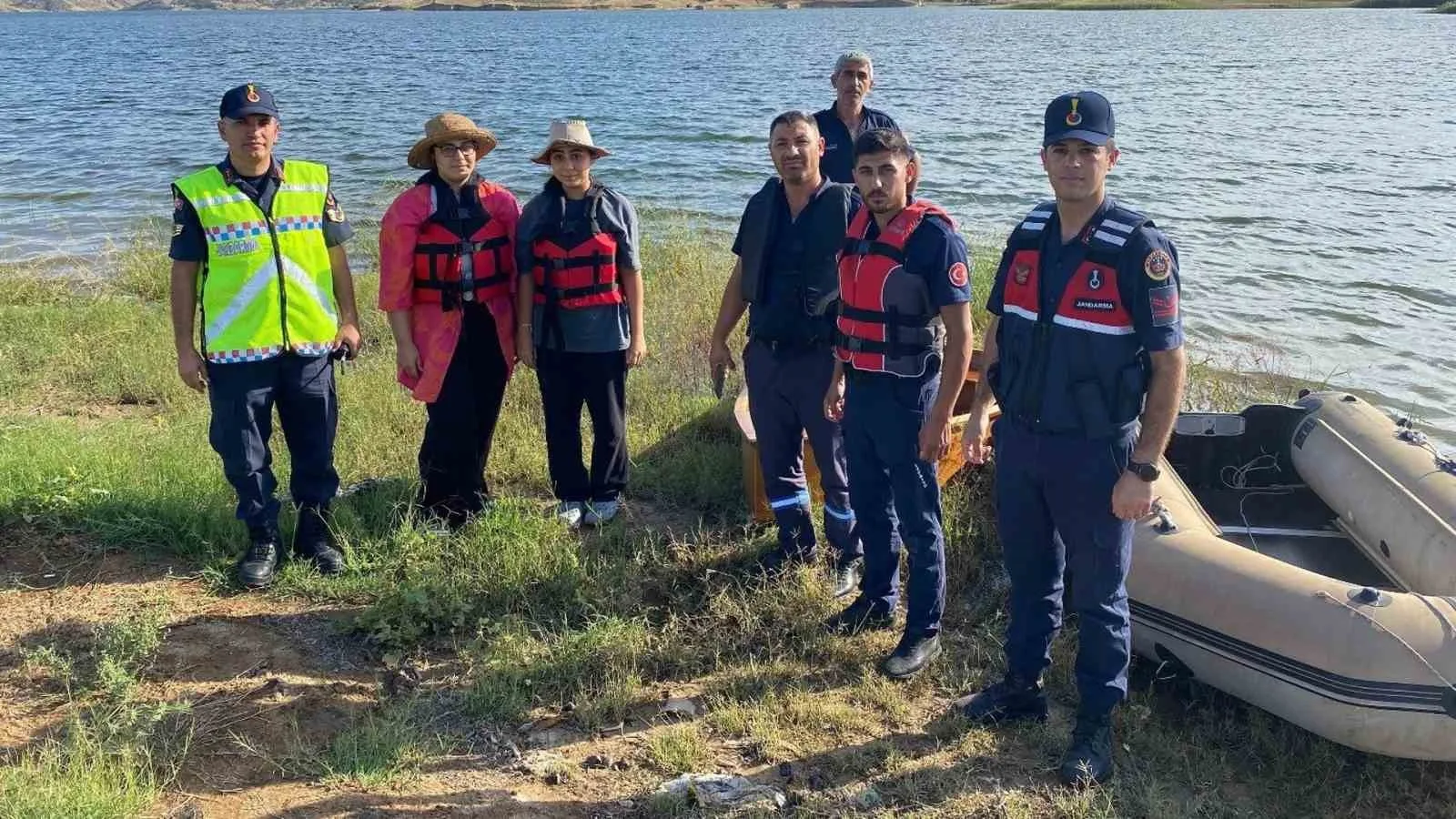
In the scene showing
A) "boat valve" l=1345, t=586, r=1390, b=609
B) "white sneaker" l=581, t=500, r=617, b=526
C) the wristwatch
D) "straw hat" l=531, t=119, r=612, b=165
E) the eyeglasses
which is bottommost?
"white sneaker" l=581, t=500, r=617, b=526

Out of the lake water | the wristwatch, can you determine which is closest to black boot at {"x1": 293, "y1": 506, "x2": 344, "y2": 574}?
the wristwatch

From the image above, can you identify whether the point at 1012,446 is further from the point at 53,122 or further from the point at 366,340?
the point at 53,122

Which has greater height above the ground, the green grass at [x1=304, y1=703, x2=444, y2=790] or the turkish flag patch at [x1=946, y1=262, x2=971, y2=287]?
the turkish flag patch at [x1=946, y1=262, x2=971, y2=287]

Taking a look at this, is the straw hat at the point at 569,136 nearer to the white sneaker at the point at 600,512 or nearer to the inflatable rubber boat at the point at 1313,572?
the white sneaker at the point at 600,512

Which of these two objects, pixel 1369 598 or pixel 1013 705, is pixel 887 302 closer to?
pixel 1013 705

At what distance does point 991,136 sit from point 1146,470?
1683 centimetres

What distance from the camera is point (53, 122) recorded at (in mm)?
22109

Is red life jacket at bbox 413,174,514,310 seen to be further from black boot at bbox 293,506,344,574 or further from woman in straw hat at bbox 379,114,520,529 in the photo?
black boot at bbox 293,506,344,574

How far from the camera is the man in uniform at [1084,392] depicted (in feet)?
9.70

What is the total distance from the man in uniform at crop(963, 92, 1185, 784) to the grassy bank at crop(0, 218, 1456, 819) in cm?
51

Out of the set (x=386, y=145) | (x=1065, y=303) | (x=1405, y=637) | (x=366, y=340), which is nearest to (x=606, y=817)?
(x=1065, y=303)

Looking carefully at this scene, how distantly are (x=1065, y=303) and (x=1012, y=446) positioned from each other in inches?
21.1

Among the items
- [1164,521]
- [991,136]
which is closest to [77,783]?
[1164,521]

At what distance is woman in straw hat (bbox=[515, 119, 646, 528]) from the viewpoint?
4.52 metres
